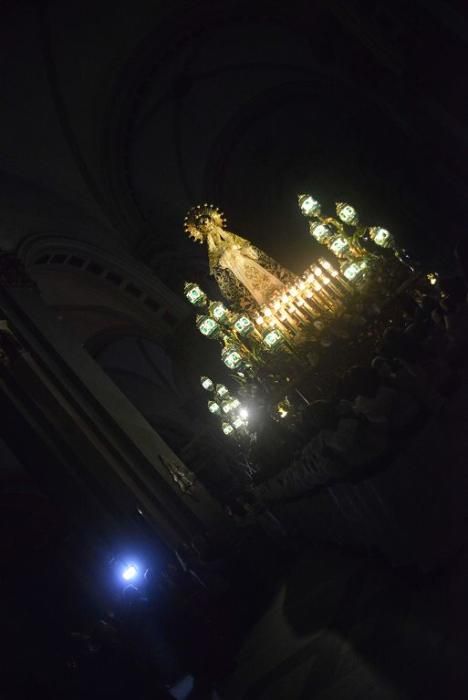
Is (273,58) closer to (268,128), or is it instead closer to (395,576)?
(268,128)

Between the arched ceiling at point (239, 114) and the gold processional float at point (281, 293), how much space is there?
1557 mm

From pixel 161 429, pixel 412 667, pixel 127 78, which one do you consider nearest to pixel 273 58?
pixel 127 78

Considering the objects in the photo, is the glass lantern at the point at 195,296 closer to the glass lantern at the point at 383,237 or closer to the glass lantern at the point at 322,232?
the glass lantern at the point at 322,232

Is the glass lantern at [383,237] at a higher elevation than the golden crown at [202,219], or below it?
below

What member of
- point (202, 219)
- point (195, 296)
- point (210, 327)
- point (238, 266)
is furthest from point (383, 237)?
point (195, 296)

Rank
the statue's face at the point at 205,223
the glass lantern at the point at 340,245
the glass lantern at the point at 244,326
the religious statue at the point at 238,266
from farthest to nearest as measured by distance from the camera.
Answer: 1. the statue's face at the point at 205,223
2. the religious statue at the point at 238,266
3. the glass lantern at the point at 244,326
4. the glass lantern at the point at 340,245

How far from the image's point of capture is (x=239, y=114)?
34.2 feet

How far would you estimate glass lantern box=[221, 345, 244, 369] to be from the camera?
7.54 metres

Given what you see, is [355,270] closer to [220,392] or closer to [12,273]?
[220,392]

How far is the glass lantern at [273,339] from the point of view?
22.4 feet

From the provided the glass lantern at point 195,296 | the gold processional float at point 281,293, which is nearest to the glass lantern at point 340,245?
the gold processional float at point 281,293

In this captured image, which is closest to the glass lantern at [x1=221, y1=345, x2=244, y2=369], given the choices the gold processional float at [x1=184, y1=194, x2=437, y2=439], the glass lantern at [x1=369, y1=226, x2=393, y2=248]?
the gold processional float at [x1=184, y1=194, x2=437, y2=439]

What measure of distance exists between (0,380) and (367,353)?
17.5 ft

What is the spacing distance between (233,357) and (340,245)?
260 centimetres
